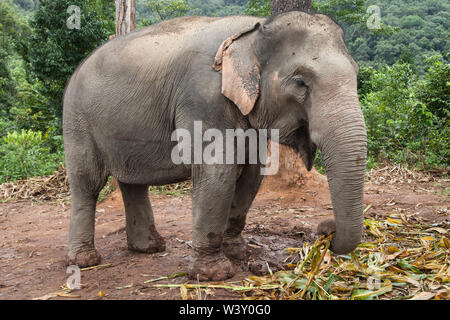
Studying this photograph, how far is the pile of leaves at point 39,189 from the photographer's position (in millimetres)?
7973

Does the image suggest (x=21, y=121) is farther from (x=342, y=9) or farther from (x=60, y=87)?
(x=342, y=9)

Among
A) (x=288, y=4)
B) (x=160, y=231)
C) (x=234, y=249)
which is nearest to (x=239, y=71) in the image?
(x=234, y=249)

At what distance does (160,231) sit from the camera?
5.34 metres

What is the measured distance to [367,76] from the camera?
18766 mm

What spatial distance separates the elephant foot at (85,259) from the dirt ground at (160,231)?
0.42ft

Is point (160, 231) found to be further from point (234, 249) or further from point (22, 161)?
point (22, 161)

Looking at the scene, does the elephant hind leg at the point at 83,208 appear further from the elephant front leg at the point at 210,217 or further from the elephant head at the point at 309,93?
the elephant head at the point at 309,93

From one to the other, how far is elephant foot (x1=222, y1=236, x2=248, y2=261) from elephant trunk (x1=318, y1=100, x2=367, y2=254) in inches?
57.5

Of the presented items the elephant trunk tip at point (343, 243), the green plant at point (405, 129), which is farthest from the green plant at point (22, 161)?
the elephant trunk tip at point (343, 243)

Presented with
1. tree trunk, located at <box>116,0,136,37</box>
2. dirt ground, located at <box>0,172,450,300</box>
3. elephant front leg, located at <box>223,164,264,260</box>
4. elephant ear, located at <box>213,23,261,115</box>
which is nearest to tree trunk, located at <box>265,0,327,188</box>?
dirt ground, located at <box>0,172,450,300</box>

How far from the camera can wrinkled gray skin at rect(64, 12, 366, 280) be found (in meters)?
2.79

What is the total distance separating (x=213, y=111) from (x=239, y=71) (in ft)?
1.17
